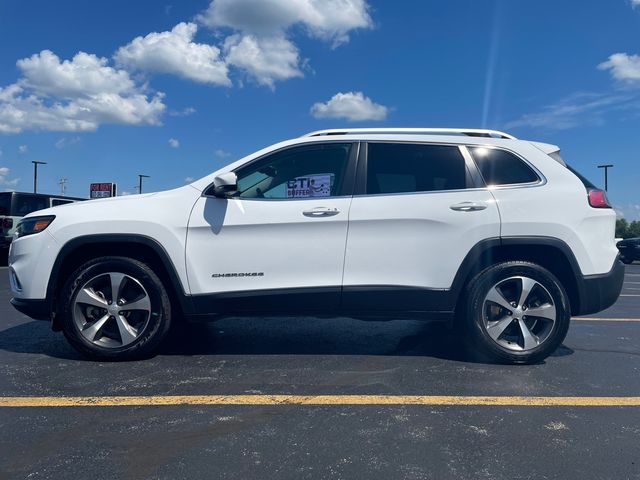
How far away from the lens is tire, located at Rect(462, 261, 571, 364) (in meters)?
3.82

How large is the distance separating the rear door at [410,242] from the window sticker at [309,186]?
0.94ft

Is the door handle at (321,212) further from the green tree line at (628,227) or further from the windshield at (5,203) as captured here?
the green tree line at (628,227)

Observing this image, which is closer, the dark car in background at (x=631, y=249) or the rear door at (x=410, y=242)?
the rear door at (x=410, y=242)

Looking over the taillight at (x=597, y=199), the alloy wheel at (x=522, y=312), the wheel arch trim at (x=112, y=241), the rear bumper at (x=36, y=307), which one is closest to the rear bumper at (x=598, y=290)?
the alloy wheel at (x=522, y=312)

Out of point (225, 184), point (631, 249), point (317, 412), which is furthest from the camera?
point (631, 249)

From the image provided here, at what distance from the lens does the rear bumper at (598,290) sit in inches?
152

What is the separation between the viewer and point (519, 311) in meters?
3.85

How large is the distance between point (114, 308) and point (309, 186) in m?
1.81

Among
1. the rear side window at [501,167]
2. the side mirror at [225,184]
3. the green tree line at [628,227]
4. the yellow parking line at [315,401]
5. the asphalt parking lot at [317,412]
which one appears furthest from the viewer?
the green tree line at [628,227]

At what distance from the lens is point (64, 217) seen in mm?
3867

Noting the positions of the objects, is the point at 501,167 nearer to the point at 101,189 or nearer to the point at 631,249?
the point at 101,189

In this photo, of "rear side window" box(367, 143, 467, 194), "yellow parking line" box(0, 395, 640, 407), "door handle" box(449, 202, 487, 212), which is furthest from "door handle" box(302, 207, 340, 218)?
"yellow parking line" box(0, 395, 640, 407)

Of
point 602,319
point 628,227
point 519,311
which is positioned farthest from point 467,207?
point 628,227

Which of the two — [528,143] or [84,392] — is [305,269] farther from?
[528,143]
